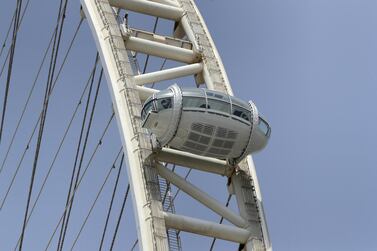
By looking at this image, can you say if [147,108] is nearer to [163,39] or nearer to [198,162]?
[198,162]

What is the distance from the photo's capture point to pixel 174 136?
98.4ft

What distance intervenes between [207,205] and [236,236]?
1.38m

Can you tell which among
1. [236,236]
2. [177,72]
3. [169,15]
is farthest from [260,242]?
[169,15]

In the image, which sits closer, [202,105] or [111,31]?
[202,105]

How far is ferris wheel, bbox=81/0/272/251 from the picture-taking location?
29.4 meters

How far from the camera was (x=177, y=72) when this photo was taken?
34.6 m

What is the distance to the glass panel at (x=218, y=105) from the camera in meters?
29.9

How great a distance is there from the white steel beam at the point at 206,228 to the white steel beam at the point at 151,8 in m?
9.37

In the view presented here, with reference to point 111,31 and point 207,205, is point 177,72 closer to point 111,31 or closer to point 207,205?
point 111,31

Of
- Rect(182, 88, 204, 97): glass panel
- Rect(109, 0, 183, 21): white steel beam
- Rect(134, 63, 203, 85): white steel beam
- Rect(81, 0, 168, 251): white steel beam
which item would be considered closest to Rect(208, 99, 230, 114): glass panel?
Rect(182, 88, 204, 97): glass panel

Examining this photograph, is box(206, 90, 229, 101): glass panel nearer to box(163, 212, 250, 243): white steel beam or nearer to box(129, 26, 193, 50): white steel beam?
box(163, 212, 250, 243): white steel beam

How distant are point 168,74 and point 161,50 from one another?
1.21m

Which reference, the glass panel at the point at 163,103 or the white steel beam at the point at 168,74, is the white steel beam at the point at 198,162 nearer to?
the glass panel at the point at 163,103

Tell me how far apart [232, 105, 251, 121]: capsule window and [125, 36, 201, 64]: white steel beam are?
17.7ft
